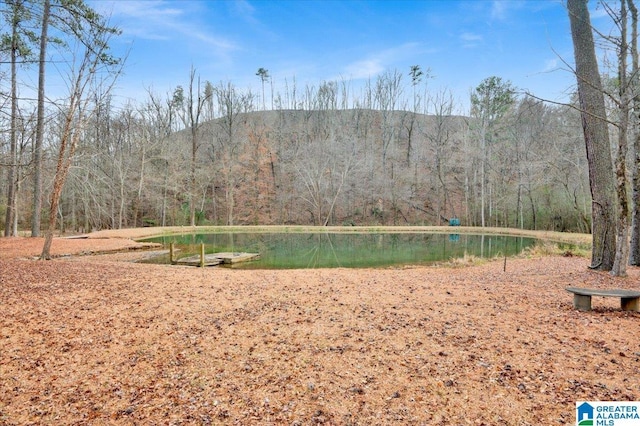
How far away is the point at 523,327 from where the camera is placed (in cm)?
438

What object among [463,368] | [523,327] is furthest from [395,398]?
[523,327]

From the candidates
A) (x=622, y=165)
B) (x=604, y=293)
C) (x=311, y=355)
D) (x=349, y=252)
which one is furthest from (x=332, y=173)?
(x=311, y=355)

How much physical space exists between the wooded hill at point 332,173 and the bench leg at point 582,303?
2098 centimetres

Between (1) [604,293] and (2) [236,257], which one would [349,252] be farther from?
(1) [604,293]

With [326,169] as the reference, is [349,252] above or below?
below

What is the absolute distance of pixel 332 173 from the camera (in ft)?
113

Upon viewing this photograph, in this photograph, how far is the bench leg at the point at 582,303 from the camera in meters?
5.01

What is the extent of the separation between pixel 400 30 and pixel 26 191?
27.1 metres

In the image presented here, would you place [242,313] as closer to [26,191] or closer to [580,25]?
[580,25]

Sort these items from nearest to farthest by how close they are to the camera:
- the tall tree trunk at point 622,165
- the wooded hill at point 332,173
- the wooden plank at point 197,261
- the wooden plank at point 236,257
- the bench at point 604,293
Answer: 1. the bench at point 604,293
2. the tall tree trunk at point 622,165
3. the wooden plank at point 197,261
4. the wooden plank at point 236,257
5. the wooded hill at point 332,173

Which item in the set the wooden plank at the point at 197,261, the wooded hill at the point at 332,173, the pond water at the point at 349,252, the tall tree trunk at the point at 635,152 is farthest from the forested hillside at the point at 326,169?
the tall tree trunk at the point at 635,152

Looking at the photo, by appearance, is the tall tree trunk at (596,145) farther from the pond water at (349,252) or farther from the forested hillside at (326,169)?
the forested hillside at (326,169)

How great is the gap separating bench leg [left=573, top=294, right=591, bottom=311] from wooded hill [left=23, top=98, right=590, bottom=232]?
2098 centimetres

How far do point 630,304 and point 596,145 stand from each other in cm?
416
